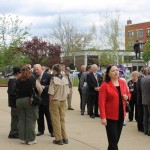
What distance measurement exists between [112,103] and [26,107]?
2.84m

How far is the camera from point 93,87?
45.8 feet

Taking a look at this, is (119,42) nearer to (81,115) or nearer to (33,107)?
(81,115)

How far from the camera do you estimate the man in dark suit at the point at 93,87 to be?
13875 millimetres

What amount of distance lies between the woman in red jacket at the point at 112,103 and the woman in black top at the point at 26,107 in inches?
102

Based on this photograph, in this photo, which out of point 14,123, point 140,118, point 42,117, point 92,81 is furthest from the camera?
point 92,81

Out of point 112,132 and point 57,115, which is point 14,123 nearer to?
point 57,115

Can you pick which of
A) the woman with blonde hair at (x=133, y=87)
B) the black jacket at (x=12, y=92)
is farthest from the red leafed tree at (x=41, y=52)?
the black jacket at (x=12, y=92)

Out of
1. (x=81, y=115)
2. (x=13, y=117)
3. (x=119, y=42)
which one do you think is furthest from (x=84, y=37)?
(x=13, y=117)

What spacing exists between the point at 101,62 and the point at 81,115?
56808 mm

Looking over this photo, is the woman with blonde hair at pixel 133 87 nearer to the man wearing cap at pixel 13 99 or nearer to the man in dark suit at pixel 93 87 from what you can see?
A: the man in dark suit at pixel 93 87

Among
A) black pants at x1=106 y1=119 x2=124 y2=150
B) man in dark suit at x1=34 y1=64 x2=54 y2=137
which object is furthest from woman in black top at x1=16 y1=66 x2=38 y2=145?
black pants at x1=106 y1=119 x2=124 y2=150

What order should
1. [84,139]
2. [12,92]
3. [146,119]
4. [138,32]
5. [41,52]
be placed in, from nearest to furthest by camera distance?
[12,92] → [84,139] → [146,119] → [41,52] → [138,32]

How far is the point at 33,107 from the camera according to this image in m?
9.03

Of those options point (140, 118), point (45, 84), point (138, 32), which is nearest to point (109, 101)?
point (45, 84)
